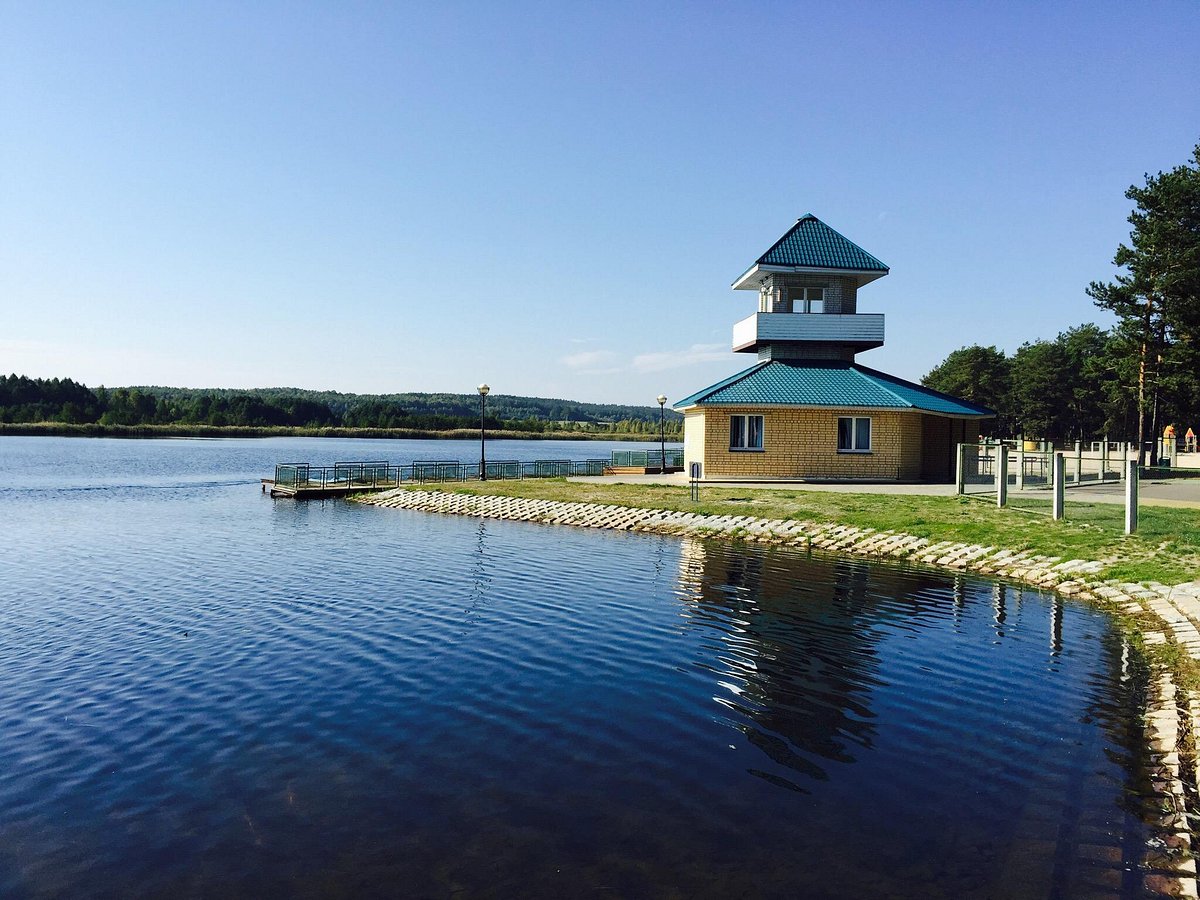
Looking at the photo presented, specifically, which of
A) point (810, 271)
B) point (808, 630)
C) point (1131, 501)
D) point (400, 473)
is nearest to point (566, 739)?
point (808, 630)

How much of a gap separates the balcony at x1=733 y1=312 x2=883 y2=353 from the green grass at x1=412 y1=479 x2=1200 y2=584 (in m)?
8.47

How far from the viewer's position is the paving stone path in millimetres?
6500

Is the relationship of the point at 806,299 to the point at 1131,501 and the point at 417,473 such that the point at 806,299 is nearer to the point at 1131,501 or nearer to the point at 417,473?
the point at 1131,501

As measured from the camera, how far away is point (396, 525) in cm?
2903

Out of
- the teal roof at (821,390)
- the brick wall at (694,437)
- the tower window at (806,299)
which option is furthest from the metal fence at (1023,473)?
the brick wall at (694,437)

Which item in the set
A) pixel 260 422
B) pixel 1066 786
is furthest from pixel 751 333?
pixel 260 422

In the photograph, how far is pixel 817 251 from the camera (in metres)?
36.2

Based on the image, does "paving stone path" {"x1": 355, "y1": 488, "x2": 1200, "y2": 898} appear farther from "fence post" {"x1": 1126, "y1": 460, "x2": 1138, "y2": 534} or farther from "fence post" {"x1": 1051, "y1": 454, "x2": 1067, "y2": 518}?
"fence post" {"x1": 1051, "y1": 454, "x2": 1067, "y2": 518}

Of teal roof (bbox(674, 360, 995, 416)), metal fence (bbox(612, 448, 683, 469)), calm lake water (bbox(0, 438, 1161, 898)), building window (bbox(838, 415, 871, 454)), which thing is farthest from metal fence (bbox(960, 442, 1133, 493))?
metal fence (bbox(612, 448, 683, 469))

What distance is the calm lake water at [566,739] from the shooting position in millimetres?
5961

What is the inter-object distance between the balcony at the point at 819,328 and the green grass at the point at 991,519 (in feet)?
27.8

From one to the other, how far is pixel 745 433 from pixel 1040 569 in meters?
17.5

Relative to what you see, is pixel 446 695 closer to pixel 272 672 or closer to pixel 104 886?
pixel 272 672

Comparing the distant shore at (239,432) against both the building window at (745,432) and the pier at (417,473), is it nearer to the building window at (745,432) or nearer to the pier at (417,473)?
the pier at (417,473)
